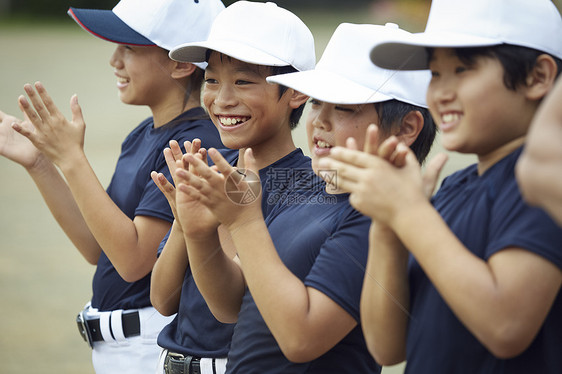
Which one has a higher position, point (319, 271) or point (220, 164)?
point (220, 164)

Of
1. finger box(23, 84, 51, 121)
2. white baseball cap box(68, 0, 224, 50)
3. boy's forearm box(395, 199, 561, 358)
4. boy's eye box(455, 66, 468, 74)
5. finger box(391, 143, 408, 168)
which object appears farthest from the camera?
white baseball cap box(68, 0, 224, 50)

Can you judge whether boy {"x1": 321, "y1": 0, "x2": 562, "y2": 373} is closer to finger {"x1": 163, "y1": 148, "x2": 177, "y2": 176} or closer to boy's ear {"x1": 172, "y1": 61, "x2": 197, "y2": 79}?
finger {"x1": 163, "y1": 148, "x2": 177, "y2": 176}

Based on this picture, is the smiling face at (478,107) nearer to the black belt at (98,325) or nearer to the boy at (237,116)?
the boy at (237,116)

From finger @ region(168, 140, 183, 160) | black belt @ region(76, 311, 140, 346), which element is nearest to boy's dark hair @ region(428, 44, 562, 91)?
finger @ region(168, 140, 183, 160)

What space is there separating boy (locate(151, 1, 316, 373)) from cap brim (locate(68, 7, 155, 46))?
0.49 m

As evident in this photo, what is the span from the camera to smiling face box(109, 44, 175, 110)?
273 cm

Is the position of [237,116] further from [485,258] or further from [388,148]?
[485,258]

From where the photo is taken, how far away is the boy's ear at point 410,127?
1.92 meters

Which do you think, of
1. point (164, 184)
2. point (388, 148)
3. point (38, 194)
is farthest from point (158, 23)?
point (38, 194)

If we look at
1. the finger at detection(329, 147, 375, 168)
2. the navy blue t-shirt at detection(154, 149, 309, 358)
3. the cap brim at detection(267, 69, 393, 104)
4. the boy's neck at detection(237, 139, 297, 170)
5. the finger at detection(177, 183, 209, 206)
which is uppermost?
the finger at detection(329, 147, 375, 168)

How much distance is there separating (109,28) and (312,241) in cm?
140

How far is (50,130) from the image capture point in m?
2.40

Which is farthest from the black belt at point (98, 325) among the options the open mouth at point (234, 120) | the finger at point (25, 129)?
the open mouth at point (234, 120)

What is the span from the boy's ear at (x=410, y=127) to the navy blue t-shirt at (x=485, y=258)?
442 millimetres
